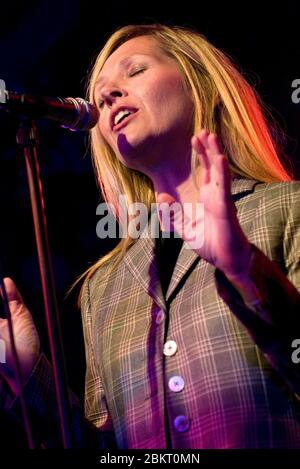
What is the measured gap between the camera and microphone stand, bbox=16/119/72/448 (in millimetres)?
1376

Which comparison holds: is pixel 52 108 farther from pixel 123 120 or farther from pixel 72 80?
pixel 72 80

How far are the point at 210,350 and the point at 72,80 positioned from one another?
2.31 metres

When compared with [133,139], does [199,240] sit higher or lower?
lower

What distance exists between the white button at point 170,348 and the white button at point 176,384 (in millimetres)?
76

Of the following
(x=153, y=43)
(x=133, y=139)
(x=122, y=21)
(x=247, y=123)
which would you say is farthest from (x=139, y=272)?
(x=122, y=21)

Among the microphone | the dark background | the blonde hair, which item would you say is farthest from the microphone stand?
the dark background

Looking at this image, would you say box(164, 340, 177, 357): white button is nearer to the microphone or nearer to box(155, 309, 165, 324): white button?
box(155, 309, 165, 324): white button

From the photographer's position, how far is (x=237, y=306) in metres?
1.45

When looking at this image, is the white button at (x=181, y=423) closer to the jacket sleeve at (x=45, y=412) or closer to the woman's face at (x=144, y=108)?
the jacket sleeve at (x=45, y=412)

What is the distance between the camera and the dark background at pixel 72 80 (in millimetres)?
3102

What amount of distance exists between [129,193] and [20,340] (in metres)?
0.98

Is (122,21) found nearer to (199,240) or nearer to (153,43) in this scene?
(153,43)

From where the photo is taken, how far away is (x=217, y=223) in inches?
56.5

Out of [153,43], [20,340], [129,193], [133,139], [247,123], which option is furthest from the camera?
[129,193]
